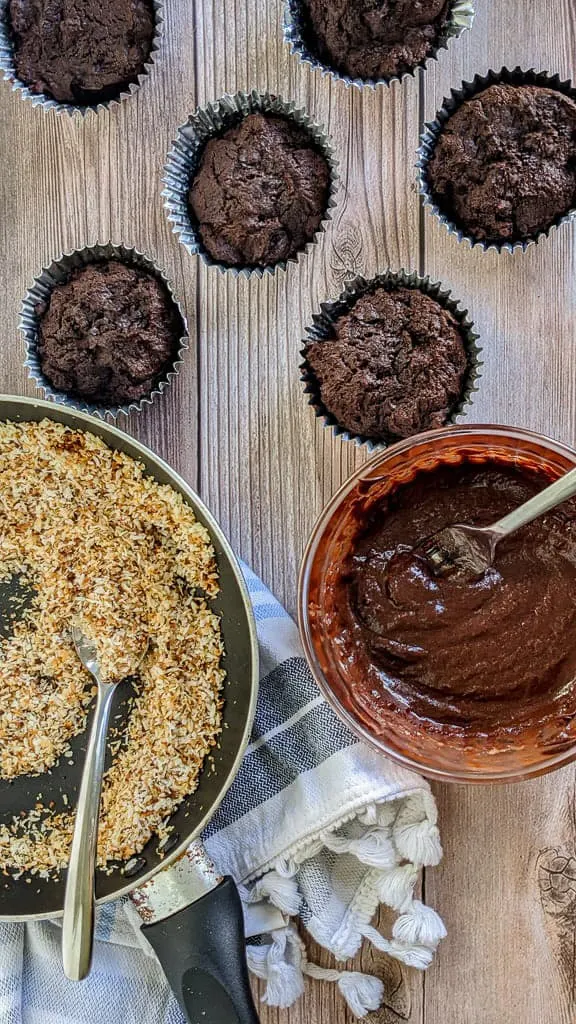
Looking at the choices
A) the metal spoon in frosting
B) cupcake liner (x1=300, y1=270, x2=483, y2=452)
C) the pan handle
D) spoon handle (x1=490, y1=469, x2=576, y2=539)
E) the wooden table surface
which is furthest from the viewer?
the wooden table surface

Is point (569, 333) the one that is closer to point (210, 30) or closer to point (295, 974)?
point (210, 30)

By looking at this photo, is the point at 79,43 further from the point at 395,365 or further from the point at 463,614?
the point at 463,614

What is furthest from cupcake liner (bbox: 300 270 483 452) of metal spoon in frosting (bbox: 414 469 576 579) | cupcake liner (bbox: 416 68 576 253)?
metal spoon in frosting (bbox: 414 469 576 579)

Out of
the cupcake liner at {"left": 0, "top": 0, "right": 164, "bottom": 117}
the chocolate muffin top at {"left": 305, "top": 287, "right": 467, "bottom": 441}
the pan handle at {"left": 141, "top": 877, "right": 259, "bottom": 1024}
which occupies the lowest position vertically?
the pan handle at {"left": 141, "top": 877, "right": 259, "bottom": 1024}

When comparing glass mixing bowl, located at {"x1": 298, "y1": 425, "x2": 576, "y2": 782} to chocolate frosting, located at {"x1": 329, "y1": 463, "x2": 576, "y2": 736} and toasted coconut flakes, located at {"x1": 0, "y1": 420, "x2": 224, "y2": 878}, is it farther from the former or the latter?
toasted coconut flakes, located at {"x1": 0, "y1": 420, "x2": 224, "y2": 878}

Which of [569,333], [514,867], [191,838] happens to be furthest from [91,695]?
[569,333]

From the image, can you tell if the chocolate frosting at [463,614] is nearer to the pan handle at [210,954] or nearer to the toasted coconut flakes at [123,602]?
the toasted coconut flakes at [123,602]

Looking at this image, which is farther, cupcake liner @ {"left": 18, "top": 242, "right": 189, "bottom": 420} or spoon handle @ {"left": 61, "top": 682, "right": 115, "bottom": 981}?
cupcake liner @ {"left": 18, "top": 242, "right": 189, "bottom": 420}

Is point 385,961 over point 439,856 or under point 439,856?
under

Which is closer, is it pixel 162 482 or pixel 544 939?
pixel 162 482
